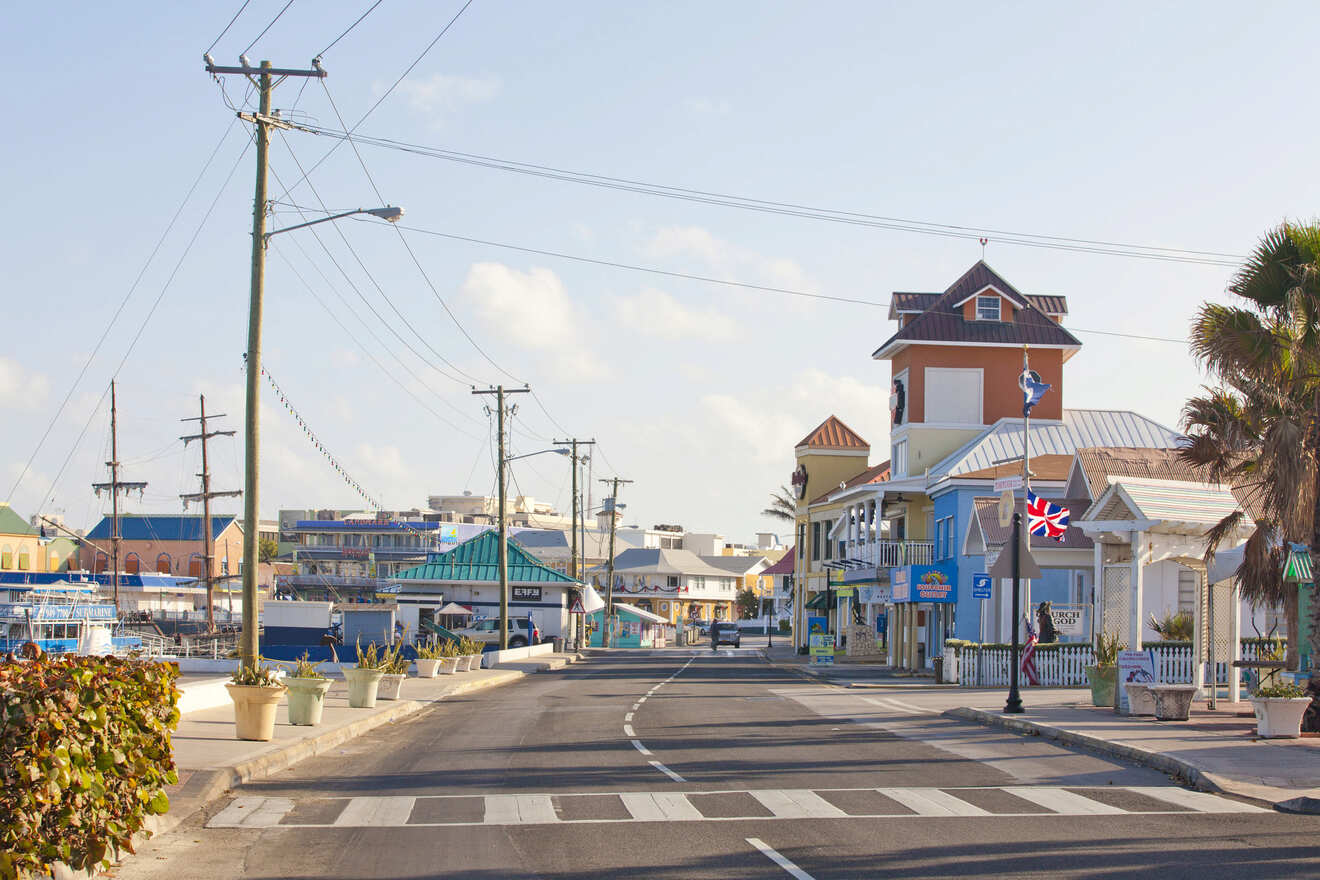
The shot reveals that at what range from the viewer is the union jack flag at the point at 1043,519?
32281mm

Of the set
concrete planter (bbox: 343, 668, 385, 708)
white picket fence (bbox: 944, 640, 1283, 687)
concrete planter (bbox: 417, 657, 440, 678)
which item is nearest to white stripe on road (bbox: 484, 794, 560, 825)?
concrete planter (bbox: 343, 668, 385, 708)

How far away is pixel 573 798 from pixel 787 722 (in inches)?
410

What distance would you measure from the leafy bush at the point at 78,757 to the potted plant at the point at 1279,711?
14310 millimetres

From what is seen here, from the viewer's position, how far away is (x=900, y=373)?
50.6m

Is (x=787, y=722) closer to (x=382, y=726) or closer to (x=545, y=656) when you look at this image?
(x=382, y=726)

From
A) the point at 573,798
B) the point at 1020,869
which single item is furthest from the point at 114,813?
the point at 1020,869

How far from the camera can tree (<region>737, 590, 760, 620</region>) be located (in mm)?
135500

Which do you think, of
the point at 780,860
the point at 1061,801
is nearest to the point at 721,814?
the point at 780,860

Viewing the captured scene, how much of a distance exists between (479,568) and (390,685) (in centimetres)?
4909

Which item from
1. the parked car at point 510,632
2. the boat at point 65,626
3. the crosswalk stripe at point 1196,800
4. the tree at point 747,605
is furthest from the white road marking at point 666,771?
the tree at point 747,605

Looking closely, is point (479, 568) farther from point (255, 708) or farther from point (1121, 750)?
point (1121, 750)

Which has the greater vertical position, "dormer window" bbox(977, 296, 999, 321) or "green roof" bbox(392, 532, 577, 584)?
"dormer window" bbox(977, 296, 999, 321)

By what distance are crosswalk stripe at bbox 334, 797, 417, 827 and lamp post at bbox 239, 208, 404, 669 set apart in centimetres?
802

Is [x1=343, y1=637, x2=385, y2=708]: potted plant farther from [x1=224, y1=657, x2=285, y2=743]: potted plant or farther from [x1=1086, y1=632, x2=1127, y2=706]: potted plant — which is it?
[x1=1086, y1=632, x2=1127, y2=706]: potted plant
